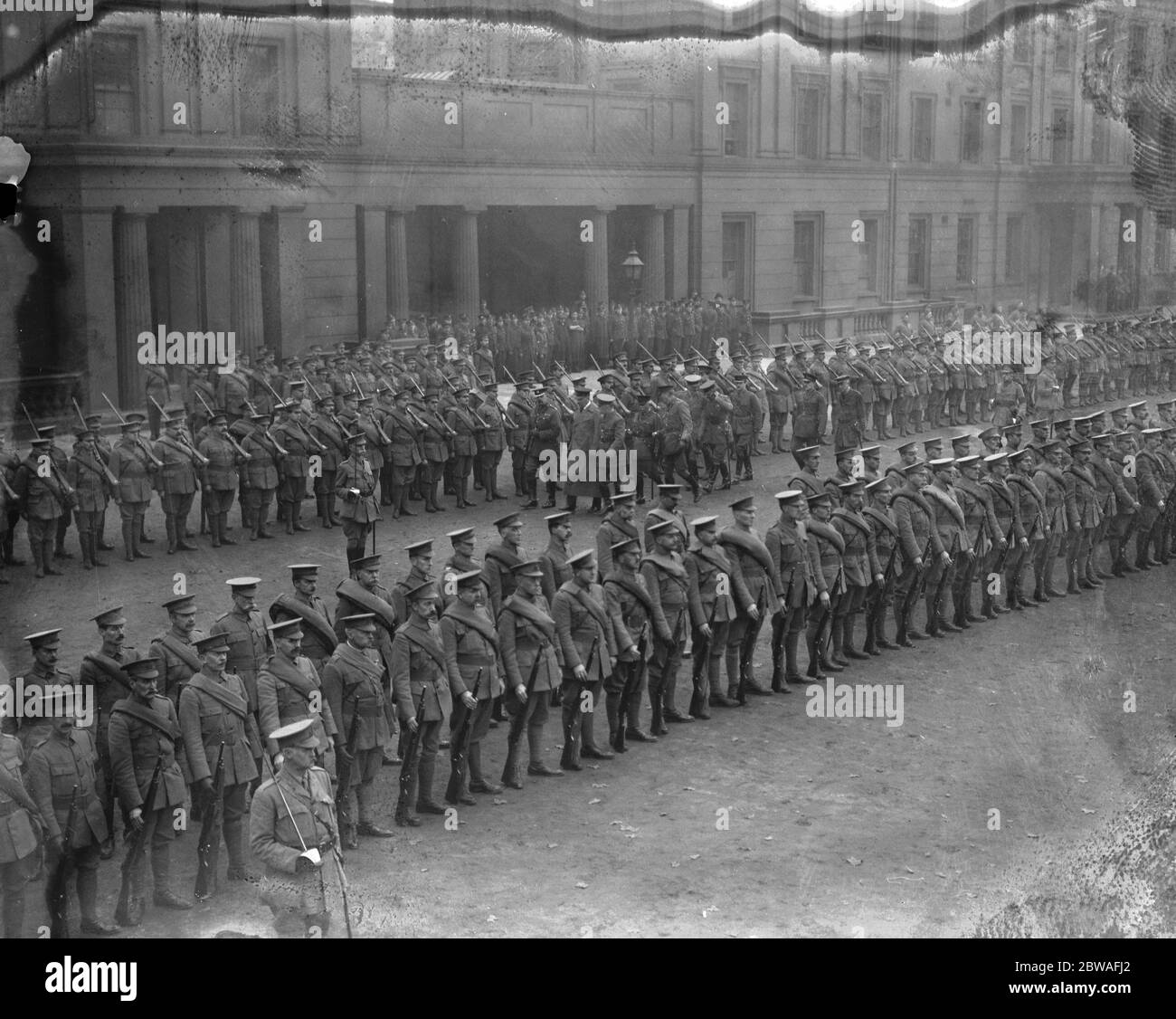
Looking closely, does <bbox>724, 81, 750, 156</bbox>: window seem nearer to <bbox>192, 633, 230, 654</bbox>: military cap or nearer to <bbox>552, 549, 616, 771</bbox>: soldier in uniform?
<bbox>552, 549, 616, 771</bbox>: soldier in uniform

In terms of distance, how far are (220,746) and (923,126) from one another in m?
10.2

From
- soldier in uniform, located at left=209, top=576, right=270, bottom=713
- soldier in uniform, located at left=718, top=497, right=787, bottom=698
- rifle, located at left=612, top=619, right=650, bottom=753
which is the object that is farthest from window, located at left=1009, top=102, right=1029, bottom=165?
soldier in uniform, located at left=209, top=576, right=270, bottom=713

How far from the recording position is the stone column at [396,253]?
47.8 ft

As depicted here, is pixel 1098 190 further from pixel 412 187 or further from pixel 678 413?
pixel 412 187

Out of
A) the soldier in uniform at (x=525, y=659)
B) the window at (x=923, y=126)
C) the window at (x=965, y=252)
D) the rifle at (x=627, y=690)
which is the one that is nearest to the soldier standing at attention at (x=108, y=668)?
the soldier in uniform at (x=525, y=659)

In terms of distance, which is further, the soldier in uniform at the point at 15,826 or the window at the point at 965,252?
the window at the point at 965,252

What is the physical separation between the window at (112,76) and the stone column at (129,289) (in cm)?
100

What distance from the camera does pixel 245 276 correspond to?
45.4 ft

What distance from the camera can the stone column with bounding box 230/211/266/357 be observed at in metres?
13.7

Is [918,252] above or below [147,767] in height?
above

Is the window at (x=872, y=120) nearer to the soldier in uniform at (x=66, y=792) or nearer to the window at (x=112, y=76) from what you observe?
the window at (x=112, y=76)

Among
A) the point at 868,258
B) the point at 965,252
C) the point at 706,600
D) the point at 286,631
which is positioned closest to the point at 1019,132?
the point at 965,252

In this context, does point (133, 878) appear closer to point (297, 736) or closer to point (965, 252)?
point (297, 736)
